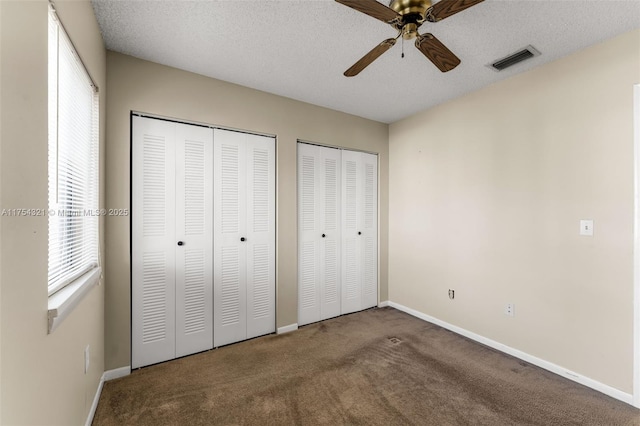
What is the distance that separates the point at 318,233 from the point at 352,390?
167 cm

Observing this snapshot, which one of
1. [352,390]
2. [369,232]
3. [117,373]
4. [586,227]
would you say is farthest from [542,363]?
[117,373]

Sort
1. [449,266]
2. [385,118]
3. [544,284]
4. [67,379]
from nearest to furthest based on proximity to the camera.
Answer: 1. [67,379]
2. [544,284]
3. [449,266]
4. [385,118]

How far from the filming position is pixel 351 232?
3600mm

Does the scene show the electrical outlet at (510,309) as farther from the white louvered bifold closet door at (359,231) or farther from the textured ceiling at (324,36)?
the textured ceiling at (324,36)

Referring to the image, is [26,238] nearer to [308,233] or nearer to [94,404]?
[94,404]

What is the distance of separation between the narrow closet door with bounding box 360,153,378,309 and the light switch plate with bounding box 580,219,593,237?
2074mm

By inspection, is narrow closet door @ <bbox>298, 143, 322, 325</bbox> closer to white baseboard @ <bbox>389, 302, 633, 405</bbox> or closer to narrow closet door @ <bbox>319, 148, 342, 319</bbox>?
narrow closet door @ <bbox>319, 148, 342, 319</bbox>

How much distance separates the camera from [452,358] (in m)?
2.50

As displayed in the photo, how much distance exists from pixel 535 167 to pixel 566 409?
5.91 feet

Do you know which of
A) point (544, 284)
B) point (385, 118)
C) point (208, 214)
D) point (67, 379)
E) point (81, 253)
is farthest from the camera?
point (385, 118)

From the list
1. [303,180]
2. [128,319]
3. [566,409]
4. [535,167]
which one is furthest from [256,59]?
[566,409]

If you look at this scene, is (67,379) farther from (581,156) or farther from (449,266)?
(581,156)

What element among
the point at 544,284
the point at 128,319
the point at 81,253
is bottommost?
the point at 128,319

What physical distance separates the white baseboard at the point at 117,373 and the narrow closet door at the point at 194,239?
0.36 meters
